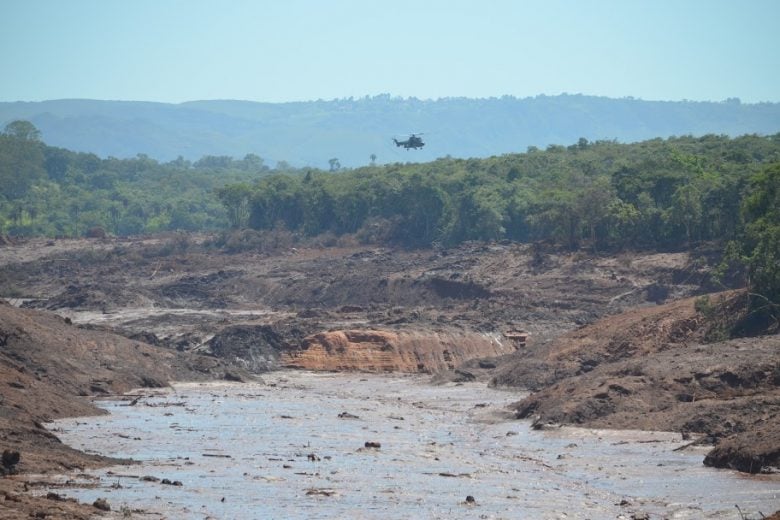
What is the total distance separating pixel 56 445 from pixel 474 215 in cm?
6561

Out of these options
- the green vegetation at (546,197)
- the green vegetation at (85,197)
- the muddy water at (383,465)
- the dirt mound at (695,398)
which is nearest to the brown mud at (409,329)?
the dirt mound at (695,398)

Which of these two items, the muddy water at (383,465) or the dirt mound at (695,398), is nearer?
the muddy water at (383,465)

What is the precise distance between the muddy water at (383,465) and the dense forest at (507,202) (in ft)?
41.9

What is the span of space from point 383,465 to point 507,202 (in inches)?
2479

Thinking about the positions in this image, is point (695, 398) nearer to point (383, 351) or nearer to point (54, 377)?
point (54, 377)

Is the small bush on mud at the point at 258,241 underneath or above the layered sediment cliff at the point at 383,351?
above

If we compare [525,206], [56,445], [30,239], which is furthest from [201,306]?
[56,445]

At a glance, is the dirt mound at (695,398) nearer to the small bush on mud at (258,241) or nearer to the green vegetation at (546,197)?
the green vegetation at (546,197)

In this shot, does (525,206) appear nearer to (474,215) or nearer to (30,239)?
(474,215)

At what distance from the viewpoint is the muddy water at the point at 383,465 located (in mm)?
23922

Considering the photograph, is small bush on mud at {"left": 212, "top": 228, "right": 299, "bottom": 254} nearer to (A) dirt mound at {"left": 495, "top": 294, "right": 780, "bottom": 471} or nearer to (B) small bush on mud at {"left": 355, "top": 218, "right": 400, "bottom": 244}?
(B) small bush on mud at {"left": 355, "top": 218, "right": 400, "bottom": 244}

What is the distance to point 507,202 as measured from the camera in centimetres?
9188

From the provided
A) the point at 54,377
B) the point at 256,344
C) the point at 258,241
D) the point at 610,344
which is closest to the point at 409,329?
the point at 256,344

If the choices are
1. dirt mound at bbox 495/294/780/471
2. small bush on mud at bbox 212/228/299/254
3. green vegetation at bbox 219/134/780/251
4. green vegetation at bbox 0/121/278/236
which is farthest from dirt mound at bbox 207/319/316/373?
green vegetation at bbox 0/121/278/236
